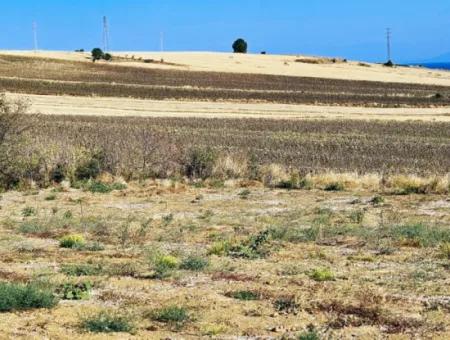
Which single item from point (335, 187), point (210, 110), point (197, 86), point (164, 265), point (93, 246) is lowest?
point (335, 187)

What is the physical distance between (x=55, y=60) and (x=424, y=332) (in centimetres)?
11386

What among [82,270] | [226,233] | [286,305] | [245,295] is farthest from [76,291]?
[226,233]

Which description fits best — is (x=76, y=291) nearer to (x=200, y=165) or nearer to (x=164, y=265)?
(x=164, y=265)

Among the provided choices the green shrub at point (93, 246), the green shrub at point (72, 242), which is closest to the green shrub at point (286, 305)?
the green shrub at point (93, 246)

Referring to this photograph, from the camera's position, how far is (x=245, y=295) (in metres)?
10.3

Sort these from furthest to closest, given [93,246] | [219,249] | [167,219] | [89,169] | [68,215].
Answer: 1. [89,169]
2. [68,215]
3. [167,219]
4. [93,246]
5. [219,249]

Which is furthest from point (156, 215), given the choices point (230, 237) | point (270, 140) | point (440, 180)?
point (270, 140)

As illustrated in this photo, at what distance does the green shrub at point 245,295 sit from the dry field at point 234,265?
0.09 feet

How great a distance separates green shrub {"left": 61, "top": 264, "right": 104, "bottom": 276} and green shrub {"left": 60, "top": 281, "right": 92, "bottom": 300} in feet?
2.67

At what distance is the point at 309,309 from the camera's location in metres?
9.69

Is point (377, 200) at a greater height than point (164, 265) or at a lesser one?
lesser

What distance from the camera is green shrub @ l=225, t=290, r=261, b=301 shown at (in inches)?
403

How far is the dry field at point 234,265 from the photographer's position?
29.9 feet

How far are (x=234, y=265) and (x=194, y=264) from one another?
0.74 m
